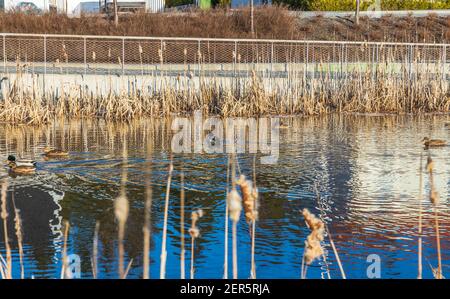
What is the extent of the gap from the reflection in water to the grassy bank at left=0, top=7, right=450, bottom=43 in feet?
59.7

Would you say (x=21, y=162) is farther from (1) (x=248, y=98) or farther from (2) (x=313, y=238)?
(1) (x=248, y=98)

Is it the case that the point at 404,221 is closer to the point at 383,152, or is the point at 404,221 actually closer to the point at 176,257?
the point at 176,257

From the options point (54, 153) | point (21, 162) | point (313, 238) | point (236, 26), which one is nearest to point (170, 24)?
point (236, 26)

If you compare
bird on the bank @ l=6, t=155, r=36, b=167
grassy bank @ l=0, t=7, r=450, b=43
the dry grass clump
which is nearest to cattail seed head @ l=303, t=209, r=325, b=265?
bird on the bank @ l=6, t=155, r=36, b=167

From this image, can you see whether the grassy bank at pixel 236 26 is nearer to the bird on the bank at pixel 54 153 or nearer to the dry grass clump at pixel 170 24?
the dry grass clump at pixel 170 24

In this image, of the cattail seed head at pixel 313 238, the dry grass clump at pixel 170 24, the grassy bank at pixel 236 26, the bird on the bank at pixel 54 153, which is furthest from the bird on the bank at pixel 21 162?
the dry grass clump at pixel 170 24

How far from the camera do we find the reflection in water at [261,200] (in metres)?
8.79

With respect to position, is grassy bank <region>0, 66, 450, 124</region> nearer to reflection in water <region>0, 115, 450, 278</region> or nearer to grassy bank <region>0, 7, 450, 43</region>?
reflection in water <region>0, 115, 450, 278</region>

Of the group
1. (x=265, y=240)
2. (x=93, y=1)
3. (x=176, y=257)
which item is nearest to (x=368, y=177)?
(x=265, y=240)

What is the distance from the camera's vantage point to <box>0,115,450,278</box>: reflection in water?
28.8ft

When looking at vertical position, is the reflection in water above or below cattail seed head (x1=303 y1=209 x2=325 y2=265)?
below

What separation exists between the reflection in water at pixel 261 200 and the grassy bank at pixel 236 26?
59.7ft

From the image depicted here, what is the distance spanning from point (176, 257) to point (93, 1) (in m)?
41.2

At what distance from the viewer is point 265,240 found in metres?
9.51
